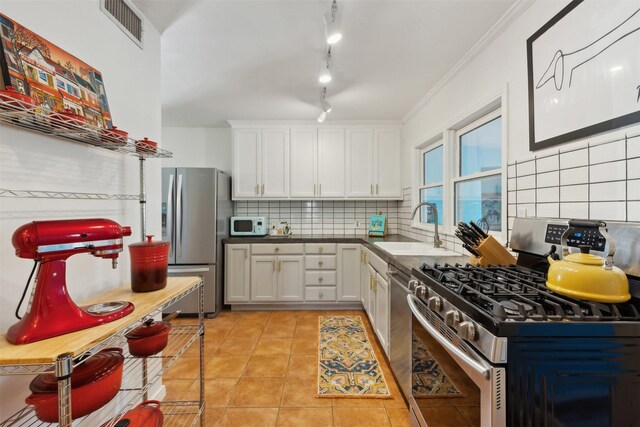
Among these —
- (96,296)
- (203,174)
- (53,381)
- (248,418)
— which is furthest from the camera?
(203,174)

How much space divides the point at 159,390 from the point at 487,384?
6.50 feet

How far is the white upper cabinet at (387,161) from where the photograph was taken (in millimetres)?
3664

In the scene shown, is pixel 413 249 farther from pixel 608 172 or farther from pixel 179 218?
pixel 179 218

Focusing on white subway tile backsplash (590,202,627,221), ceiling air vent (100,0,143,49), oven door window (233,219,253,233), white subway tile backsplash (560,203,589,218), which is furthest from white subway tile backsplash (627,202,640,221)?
oven door window (233,219,253,233)

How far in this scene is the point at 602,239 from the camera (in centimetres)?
98

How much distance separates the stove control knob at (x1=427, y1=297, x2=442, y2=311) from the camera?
1.04m

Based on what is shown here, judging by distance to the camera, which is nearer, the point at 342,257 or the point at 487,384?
the point at 487,384

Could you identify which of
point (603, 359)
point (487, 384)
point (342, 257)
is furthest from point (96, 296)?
point (342, 257)

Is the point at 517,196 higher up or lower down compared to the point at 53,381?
higher up

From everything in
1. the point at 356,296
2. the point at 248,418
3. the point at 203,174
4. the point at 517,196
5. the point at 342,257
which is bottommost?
the point at 248,418

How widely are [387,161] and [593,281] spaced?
9.76 feet

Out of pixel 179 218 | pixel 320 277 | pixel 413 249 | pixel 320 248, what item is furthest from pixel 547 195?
pixel 179 218

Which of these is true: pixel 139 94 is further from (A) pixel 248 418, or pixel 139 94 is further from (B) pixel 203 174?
(A) pixel 248 418

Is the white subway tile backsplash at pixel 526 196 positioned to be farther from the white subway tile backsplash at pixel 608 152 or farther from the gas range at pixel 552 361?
the gas range at pixel 552 361
